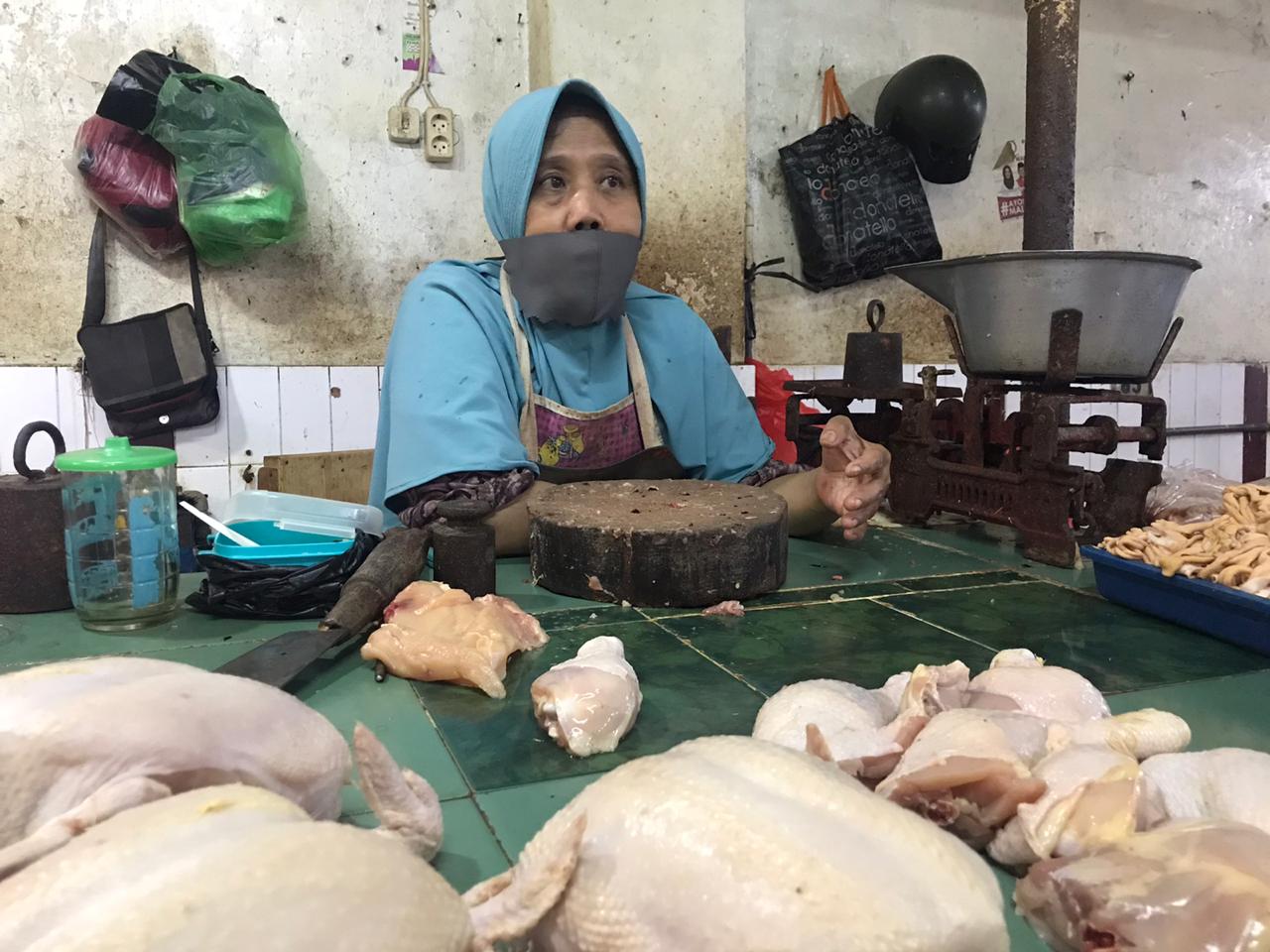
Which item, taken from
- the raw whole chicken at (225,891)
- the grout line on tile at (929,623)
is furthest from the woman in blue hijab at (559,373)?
the raw whole chicken at (225,891)

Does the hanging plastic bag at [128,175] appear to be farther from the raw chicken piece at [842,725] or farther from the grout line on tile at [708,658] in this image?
the raw chicken piece at [842,725]

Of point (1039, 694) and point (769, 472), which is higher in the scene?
point (769, 472)

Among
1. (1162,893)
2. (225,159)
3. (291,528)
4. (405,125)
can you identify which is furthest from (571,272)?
(1162,893)

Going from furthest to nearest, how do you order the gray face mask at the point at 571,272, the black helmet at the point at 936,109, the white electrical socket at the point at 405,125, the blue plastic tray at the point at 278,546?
the black helmet at the point at 936,109 → the white electrical socket at the point at 405,125 → the gray face mask at the point at 571,272 → the blue plastic tray at the point at 278,546

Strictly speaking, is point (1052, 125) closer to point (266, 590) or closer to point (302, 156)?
point (266, 590)

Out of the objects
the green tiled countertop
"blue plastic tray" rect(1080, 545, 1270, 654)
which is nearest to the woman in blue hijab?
the green tiled countertop

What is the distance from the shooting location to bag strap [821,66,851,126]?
4.20 metres

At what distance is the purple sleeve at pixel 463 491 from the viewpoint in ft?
6.83

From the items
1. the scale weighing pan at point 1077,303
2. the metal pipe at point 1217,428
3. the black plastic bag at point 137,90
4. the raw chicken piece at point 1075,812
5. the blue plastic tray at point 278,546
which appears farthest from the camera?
the metal pipe at point 1217,428

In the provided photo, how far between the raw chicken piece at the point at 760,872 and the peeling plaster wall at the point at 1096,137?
370 cm

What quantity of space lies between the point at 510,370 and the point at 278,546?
3.18 ft

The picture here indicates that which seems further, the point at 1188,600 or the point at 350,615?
the point at 1188,600

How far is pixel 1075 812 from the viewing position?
796 millimetres

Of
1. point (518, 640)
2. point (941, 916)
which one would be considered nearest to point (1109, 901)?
point (941, 916)
